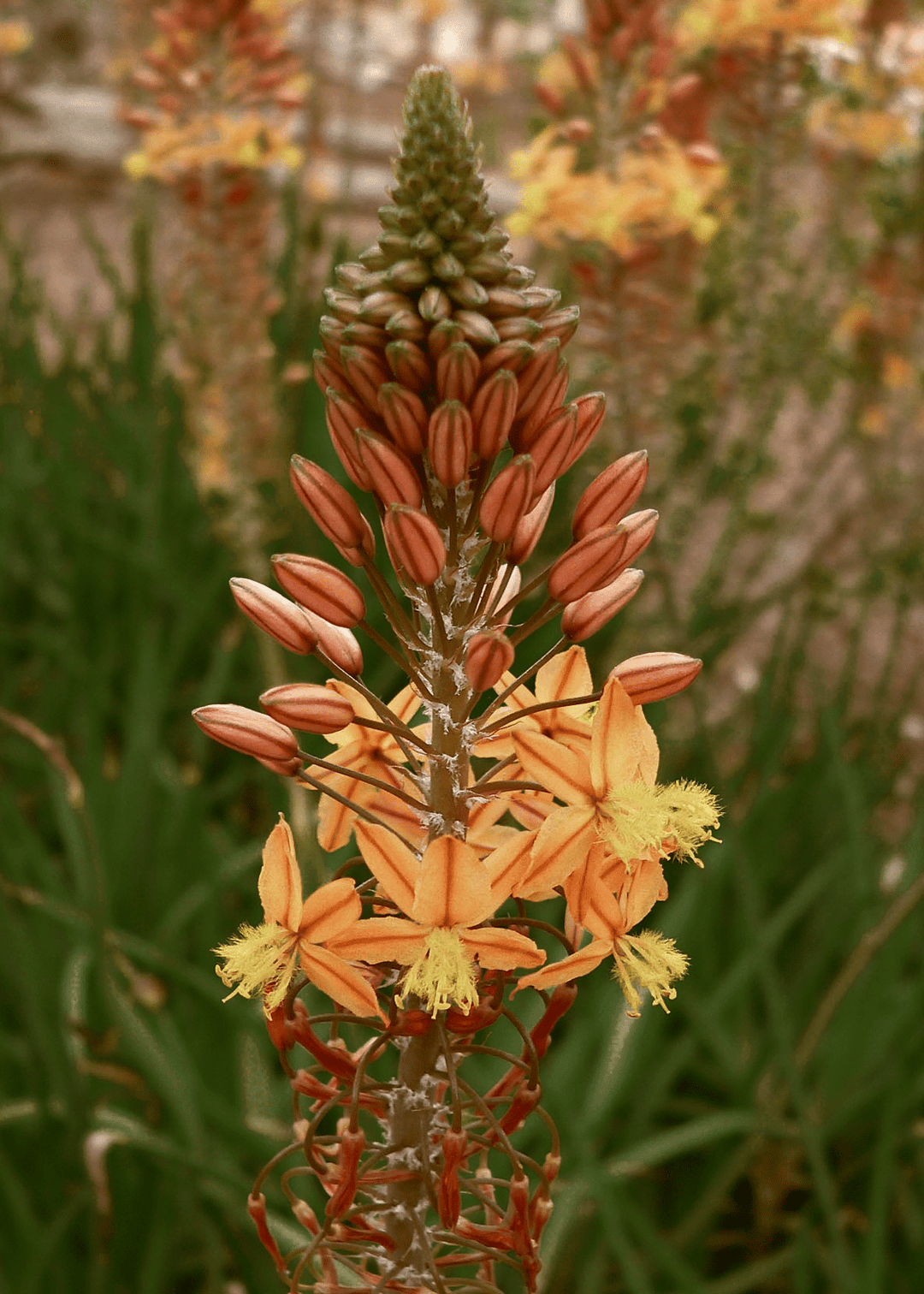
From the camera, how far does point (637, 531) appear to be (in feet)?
2.78

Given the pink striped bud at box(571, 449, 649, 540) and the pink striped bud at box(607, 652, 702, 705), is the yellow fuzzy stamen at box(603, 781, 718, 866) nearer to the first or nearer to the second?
the pink striped bud at box(607, 652, 702, 705)

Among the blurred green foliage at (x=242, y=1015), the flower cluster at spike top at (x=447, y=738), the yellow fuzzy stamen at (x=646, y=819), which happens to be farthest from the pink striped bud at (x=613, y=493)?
the blurred green foliage at (x=242, y=1015)

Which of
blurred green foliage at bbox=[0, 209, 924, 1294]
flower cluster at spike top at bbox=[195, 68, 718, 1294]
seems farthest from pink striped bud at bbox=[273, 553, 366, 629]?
blurred green foliage at bbox=[0, 209, 924, 1294]

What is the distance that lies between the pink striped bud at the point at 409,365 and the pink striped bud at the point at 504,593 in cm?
17

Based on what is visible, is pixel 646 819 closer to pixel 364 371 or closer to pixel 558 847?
pixel 558 847

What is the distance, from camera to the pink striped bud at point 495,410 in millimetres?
737

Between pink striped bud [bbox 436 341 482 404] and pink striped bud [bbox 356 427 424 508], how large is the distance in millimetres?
57

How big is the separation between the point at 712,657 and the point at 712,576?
241 millimetres

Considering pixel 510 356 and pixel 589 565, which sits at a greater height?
pixel 510 356

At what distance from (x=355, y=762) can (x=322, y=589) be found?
18 centimetres

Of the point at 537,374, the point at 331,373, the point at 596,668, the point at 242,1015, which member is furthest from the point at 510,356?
the point at 596,668

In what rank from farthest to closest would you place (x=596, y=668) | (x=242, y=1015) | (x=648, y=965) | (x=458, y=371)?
(x=596, y=668) → (x=242, y=1015) → (x=648, y=965) → (x=458, y=371)

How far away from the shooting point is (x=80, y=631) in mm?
3059

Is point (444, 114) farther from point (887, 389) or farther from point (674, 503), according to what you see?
point (887, 389)
